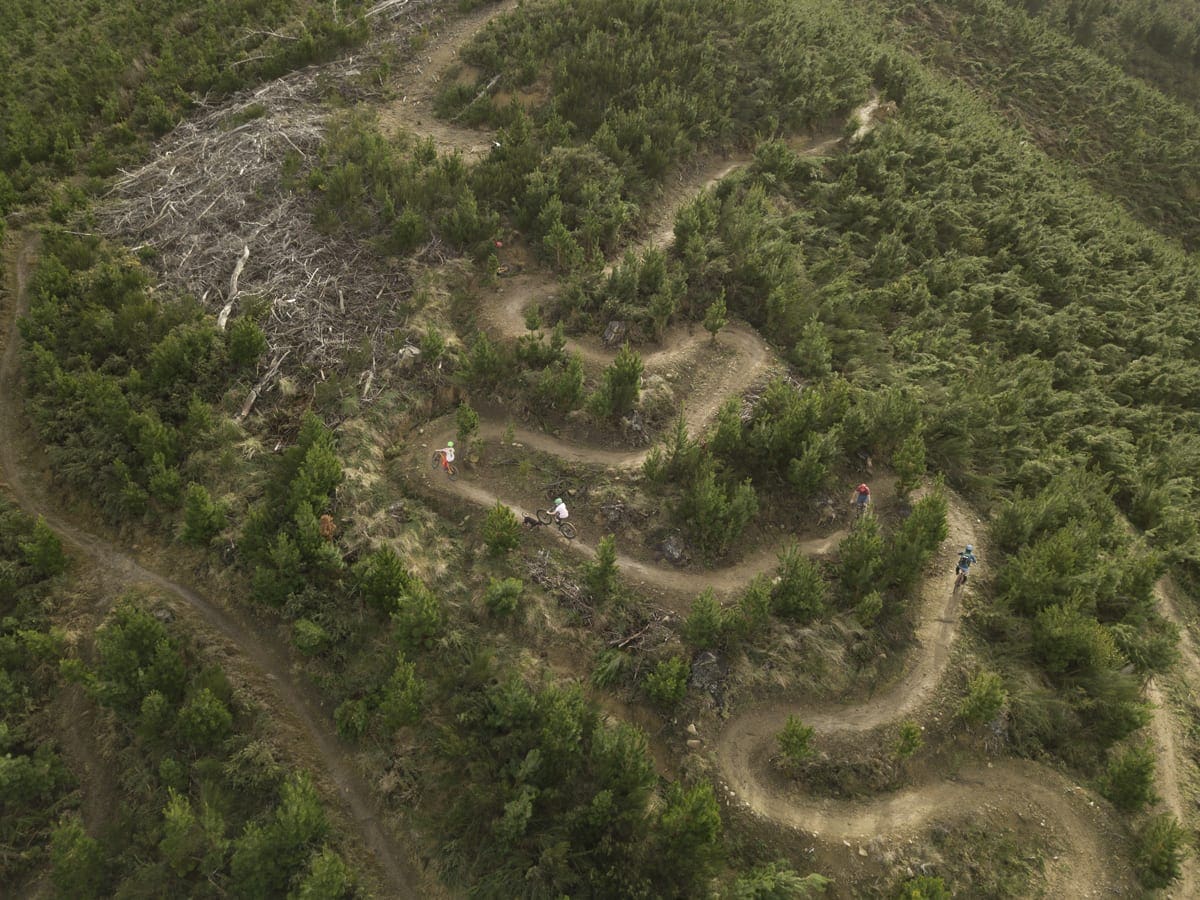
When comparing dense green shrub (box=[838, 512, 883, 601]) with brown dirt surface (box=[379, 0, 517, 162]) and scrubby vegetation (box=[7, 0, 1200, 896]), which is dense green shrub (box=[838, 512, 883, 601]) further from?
brown dirt surface (box=[379, 0, 517, 162])

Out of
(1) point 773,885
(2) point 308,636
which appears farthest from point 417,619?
(1) point 773,885

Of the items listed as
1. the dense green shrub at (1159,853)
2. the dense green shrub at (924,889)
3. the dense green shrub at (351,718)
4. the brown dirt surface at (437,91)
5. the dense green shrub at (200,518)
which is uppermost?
the brown dirt surface at (437,91)

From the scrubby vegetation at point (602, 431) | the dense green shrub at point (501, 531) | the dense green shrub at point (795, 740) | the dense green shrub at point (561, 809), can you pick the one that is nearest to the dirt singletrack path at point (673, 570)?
the scrubby vegetation at point (602, 431)

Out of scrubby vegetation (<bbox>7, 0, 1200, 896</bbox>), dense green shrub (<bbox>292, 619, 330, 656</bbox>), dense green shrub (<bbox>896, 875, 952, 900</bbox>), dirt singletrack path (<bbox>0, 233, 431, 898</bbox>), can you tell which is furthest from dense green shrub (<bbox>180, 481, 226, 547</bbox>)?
dense green shrub (<bbox>896, 875, 952, 900</bbox>)

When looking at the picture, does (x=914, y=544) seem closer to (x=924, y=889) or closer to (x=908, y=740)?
(x=908, y=740)

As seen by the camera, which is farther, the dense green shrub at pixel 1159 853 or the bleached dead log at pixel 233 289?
the bleached dead log at pixel 233 289

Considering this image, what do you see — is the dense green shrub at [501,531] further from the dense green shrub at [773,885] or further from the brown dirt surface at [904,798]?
the dense green shrub at [773,885]
